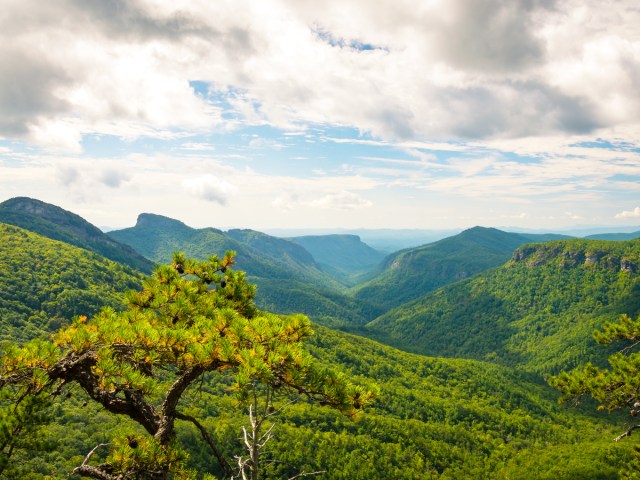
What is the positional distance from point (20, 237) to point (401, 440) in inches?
8173

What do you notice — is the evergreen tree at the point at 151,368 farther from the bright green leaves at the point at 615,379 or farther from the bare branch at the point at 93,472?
the bright green leaves at the point at 615,379

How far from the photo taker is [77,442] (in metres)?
81.7

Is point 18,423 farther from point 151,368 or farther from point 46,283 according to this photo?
point 46,283

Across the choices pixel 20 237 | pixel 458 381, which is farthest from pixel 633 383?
pixel 20 237

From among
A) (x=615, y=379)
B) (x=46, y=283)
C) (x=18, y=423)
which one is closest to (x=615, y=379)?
(x=615, y=379)

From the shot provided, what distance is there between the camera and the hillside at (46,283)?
13288 centimetres

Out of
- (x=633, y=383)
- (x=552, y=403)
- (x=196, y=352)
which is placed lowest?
(x=552, y=403)

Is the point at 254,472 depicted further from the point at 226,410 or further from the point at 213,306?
the point at 226,410

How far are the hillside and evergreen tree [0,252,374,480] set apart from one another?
145732mm

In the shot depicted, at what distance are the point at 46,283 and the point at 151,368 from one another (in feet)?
622

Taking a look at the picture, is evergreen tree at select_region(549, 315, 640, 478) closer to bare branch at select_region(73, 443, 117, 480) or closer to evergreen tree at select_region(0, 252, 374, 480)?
evergreen tree at select_region(0, 252, 374, 480)

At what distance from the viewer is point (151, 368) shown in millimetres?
7785

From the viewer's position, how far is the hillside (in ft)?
436

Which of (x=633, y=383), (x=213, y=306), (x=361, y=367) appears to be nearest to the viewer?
(x=213, y=306)
